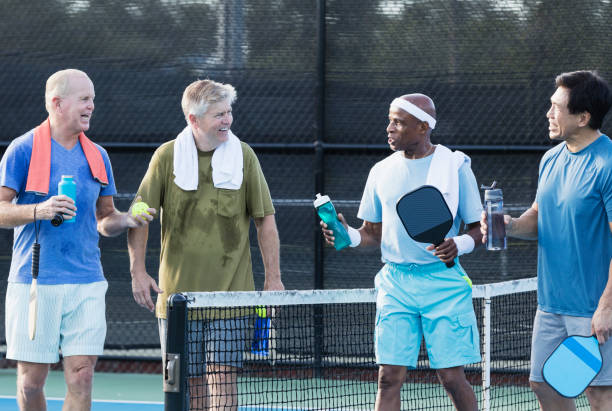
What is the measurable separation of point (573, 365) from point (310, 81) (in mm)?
3917

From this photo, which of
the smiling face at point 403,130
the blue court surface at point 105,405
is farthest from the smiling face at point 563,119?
the blue court surface at point 105,405

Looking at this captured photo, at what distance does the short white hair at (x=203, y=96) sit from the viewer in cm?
453

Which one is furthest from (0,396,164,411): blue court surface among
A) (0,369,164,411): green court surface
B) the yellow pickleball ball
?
the yellow pickleball ball

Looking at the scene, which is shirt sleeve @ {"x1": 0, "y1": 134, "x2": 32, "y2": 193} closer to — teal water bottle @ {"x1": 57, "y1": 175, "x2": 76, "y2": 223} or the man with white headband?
teal water bottle @ {"x1": 57, "y1": 175, "x2": 76, "y2": 223}

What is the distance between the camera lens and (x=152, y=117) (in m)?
7.58

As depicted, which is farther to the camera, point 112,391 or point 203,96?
point 112,391

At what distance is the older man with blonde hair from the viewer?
4.39 meters

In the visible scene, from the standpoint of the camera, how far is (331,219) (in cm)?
435

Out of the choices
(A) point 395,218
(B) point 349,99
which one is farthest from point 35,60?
(A) point 395,218

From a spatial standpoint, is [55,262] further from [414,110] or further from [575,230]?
[575,230]

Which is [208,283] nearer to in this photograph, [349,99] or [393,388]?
[393,388]

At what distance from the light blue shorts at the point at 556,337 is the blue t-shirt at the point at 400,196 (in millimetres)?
542

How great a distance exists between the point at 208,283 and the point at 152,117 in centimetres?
324

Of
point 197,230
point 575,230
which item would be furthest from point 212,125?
point 575,230
